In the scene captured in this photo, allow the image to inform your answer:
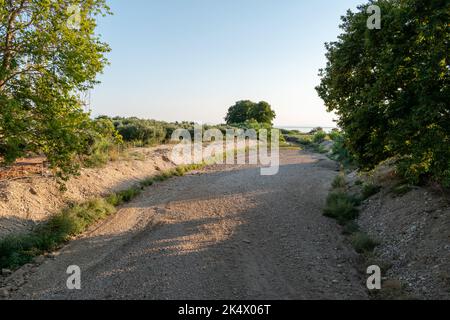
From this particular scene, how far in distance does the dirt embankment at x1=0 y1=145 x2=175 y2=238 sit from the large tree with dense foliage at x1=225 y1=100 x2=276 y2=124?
57614 millimetres

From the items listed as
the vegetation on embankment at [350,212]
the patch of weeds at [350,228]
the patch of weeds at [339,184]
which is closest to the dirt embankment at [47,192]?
the vegetation on embankment at [350,212]

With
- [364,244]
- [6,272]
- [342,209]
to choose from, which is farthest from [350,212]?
[6,272]

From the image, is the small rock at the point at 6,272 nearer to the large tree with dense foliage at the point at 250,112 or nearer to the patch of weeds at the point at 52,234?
the patch of weeds at the point at 52,234

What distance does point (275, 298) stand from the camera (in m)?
6.10

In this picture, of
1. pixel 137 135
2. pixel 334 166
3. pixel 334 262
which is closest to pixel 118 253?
pixel 334 262

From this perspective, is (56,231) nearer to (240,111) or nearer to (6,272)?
(6,272)

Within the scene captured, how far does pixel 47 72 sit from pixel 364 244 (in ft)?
29.2

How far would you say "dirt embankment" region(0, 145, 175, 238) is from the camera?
9305 millimetres

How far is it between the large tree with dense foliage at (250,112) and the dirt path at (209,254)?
6090 centimetres

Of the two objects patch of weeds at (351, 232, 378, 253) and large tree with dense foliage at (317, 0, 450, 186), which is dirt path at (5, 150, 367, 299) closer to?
patch of weeds at (351, 232, 378, 253)

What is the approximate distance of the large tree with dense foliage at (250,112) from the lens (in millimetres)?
73875

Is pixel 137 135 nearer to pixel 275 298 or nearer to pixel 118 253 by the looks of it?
pixel 118 253
